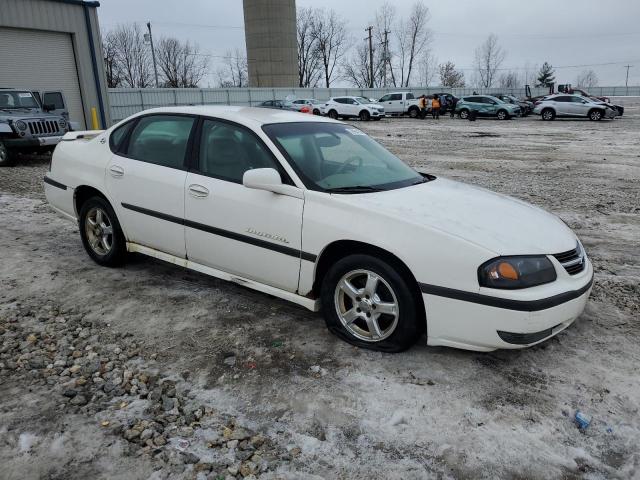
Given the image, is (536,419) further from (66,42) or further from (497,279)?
(66,42)

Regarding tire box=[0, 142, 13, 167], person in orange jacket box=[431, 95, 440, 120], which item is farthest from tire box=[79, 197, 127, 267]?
person in orange jacket box=[431, 95, 440, 120]

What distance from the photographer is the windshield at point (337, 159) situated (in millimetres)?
3711

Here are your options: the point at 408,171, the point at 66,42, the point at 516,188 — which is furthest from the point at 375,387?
the point at 66,42

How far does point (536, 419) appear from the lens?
109 inches

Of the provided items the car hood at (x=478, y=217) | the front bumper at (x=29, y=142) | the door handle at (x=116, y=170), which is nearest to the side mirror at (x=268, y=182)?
the car hood at (x=478, y=217)

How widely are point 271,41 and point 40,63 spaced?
36857mm

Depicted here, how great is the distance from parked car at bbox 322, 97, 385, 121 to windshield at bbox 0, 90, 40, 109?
2057cm

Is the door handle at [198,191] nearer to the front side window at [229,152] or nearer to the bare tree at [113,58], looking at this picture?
the front side window at [229,152]

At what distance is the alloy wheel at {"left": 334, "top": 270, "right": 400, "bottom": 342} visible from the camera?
3294 millimetres

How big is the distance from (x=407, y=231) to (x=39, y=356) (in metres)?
2.55

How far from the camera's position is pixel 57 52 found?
1930 cm

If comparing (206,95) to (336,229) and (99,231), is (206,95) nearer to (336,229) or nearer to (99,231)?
(99,231)

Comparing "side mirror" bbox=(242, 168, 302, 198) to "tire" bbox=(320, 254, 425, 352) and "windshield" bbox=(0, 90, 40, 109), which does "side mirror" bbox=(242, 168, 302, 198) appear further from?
"windshield" bbox=(0, 90, 40, 109)

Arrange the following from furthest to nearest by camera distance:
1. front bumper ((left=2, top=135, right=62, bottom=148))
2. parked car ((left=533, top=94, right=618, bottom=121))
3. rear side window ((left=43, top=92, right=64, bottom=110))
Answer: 1. parked car ((left=533, top=94, right=618, bottom=121))
2. rear side window ((left=43, top=92, right=64, bottom=110))
3. front bumper ((left=2, top=135, right=62, bottom=148))
